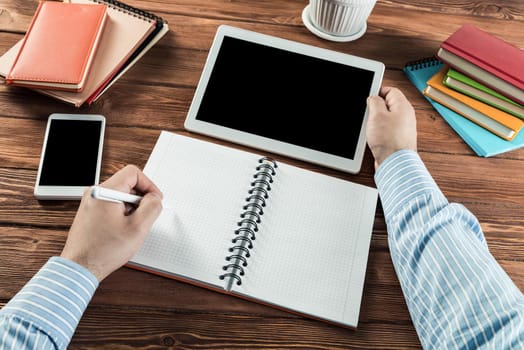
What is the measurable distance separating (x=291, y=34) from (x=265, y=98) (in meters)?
0.26

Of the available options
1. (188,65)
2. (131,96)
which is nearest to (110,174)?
(131,96)

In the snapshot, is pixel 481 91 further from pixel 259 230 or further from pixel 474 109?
pixel 259 230

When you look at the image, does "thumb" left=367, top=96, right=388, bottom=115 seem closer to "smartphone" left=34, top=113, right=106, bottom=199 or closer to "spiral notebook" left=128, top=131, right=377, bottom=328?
"spiral notebook" left=128, top=131, right=377, bottom=328

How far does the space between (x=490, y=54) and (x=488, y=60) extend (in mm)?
24

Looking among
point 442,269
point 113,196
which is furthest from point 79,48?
point 442,269

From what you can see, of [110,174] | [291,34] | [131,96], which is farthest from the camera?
[291,34]

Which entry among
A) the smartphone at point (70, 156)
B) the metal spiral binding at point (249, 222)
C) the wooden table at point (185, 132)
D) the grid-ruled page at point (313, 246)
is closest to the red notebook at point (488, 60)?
the wooden table at point (185, 132)

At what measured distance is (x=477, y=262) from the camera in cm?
86

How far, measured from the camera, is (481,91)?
111 cm

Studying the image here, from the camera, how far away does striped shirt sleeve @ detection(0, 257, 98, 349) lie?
0.75 metres

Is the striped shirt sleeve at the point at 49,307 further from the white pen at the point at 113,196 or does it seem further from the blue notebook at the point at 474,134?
the blue notebook at the point at 474,134

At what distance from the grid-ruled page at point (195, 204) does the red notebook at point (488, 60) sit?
53 centimetres

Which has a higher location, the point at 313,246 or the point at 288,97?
the point at 288,97

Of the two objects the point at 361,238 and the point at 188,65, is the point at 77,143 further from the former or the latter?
the point at 361,238
